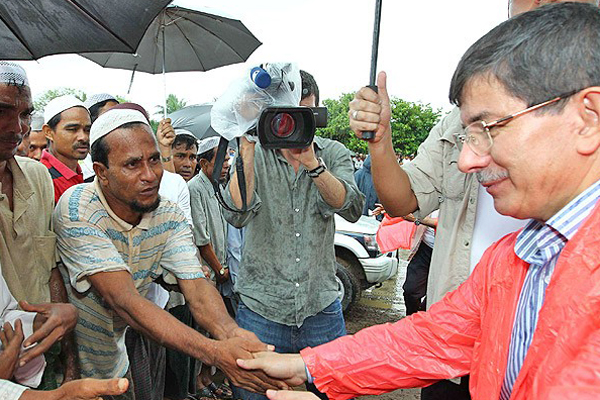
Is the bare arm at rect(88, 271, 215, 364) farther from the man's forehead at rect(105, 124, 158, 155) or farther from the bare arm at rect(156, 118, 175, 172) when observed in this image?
the bare arm at rect(156, 118, 175, 172)

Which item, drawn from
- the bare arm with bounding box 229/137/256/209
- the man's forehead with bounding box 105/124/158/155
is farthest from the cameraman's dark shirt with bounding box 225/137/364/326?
the man's forehead with bounding box 105/124/158/155

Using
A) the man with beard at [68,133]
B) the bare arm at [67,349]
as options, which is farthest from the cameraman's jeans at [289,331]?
the man with beard at [68,133]

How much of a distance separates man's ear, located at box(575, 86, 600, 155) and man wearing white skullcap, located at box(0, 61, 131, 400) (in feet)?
6.41

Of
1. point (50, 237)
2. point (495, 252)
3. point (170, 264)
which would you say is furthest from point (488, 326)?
point (50, 237)

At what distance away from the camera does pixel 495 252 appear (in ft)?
5.31

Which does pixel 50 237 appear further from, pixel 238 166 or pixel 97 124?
pixel 238 166

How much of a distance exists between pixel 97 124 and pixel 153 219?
0.56m

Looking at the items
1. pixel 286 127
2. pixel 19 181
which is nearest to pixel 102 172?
pixel 19 181

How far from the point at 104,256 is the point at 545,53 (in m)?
1.93

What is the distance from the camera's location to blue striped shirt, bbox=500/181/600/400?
1.32m

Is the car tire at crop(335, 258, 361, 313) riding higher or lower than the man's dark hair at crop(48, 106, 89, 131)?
lower

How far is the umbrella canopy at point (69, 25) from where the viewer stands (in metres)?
1.97

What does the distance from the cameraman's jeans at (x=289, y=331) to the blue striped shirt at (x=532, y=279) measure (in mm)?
1334

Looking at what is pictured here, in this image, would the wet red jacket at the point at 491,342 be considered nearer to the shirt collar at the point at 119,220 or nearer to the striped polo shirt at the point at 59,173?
the shirt collar at the point at 119,220
